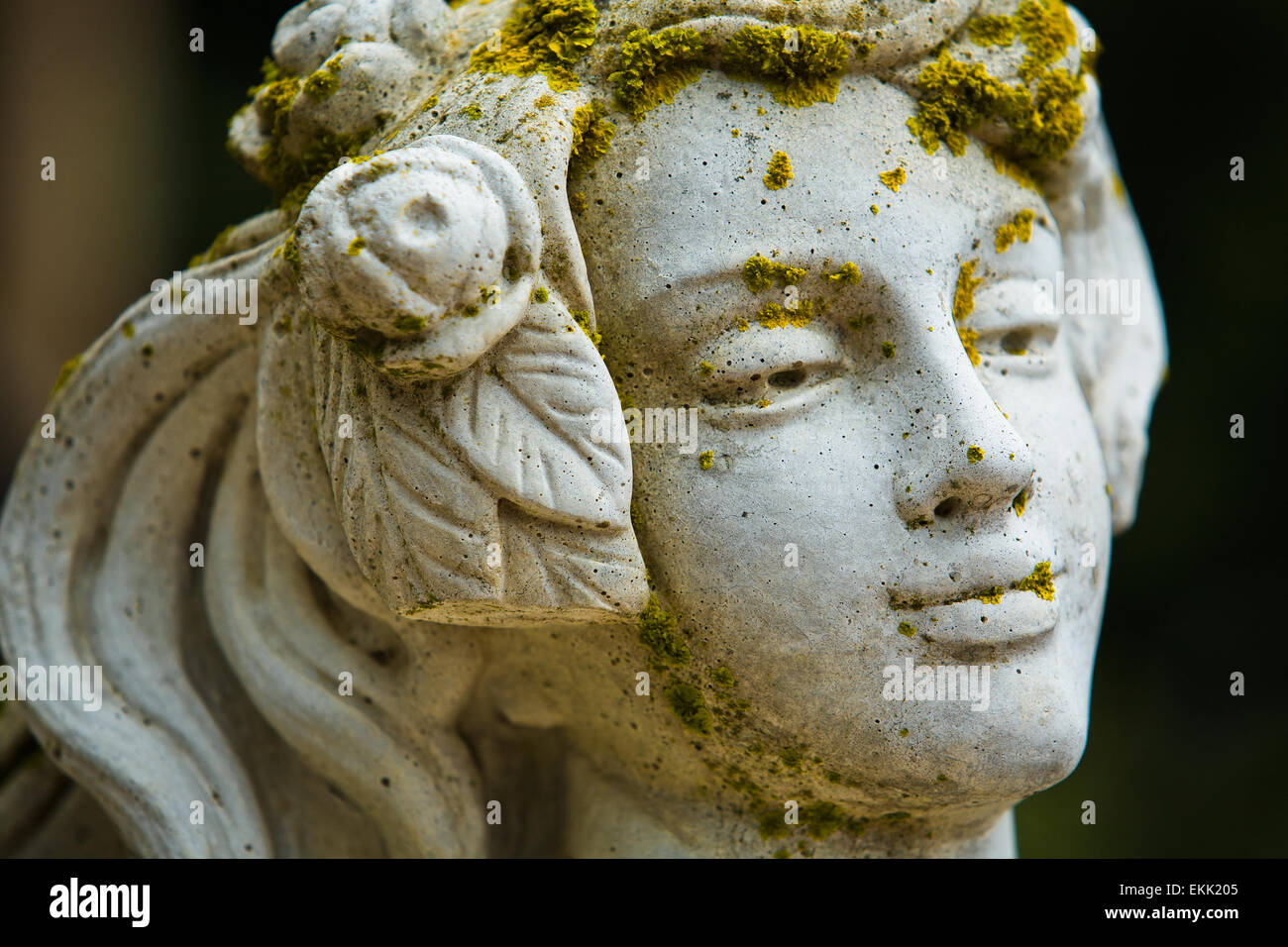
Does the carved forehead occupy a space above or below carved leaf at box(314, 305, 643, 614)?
above

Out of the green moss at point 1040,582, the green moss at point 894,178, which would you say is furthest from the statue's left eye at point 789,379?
the green moss at point 1040,582

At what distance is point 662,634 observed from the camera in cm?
140

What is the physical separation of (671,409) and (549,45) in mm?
398

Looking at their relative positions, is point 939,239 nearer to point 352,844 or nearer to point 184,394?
point 184,394

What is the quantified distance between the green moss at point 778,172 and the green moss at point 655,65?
0.40ft

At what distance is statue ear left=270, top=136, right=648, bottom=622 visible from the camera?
1.19m

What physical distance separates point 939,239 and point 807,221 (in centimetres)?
15

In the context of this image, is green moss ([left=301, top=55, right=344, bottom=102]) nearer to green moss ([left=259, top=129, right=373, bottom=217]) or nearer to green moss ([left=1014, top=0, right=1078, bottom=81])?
green moss ([left=259, top=129, right=373, bottom=217])

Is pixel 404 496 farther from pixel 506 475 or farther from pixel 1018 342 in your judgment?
pixel 1018 342

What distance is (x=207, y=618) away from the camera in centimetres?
180

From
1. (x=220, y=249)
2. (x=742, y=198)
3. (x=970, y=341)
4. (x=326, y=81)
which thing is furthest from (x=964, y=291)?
(x=220, y=249)

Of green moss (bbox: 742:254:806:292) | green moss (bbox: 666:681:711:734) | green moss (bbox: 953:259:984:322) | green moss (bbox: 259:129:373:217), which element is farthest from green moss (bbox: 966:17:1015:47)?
green moss (bbox: 666:681:711:734)

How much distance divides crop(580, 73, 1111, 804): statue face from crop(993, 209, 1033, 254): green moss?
76 mm
